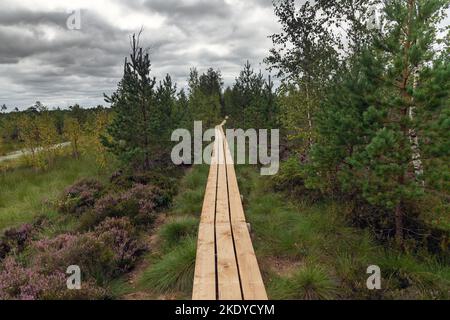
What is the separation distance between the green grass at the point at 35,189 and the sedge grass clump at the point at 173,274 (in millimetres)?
6146

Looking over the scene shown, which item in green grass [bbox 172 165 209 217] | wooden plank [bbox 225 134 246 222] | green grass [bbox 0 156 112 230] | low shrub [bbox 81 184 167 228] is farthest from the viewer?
green grass [bbox 0 156 112 230]

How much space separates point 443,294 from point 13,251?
8.93m

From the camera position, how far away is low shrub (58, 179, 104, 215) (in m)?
9.84

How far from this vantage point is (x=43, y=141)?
67.2 ft

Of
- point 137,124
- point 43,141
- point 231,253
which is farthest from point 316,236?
point 43,141

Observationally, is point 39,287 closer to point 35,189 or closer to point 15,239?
point 15,239

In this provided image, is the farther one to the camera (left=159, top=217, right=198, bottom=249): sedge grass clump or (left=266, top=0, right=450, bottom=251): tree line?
(left=159, top=217, right=198, bottom=249): sedge grass clump

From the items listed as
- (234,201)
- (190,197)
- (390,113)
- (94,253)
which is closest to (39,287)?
(94,253)

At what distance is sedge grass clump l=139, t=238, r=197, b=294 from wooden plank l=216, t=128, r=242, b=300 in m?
0.61

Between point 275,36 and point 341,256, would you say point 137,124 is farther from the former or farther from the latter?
point 341,256

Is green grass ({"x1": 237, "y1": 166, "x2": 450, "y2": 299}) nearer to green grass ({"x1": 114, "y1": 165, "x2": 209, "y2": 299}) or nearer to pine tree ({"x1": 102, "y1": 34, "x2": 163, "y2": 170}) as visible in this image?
green grass ({"x1": 114, "y1": 165, "x2": 209, "y2": 299})

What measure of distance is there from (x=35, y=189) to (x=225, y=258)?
1350cm

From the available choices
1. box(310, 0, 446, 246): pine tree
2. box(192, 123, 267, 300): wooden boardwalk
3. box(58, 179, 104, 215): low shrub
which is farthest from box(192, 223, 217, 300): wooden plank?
box(58, 179, 104, 215): low shrub

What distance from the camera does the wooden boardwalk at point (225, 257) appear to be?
403 centimetres
